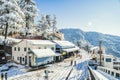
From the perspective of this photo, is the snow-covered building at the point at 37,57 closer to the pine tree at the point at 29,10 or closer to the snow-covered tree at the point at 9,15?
the snow-covered tree at the point at 9,15

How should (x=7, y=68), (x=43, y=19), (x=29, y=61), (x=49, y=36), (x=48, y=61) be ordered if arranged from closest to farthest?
1. (x=7, y=68)
2. (x=29, y=61)
3. (x=48, y=61)
4. (x=49, y=36)
5. (x=43, y=19)

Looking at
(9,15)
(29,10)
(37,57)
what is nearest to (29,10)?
(29,10)

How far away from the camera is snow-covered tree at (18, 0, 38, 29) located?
2225 inches

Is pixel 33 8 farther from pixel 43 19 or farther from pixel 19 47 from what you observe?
pixel 43 19

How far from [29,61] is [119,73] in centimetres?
2196

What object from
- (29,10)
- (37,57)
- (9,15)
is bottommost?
(37,57)

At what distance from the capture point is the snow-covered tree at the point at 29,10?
185 feet

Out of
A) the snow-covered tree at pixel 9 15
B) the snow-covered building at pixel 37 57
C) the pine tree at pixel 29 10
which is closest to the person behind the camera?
the snow-covered tree at pixel 9 15

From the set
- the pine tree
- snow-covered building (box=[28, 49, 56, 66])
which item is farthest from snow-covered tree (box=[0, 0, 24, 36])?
the pine tree

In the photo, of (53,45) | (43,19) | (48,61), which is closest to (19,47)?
(48,61)

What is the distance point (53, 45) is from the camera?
2371 inches

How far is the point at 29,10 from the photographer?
57.5 m

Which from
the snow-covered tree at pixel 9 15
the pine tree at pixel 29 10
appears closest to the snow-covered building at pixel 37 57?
the snow-covered tree at pixel 9 15

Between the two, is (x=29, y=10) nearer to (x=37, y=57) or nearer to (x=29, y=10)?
(x=29, y=10)
